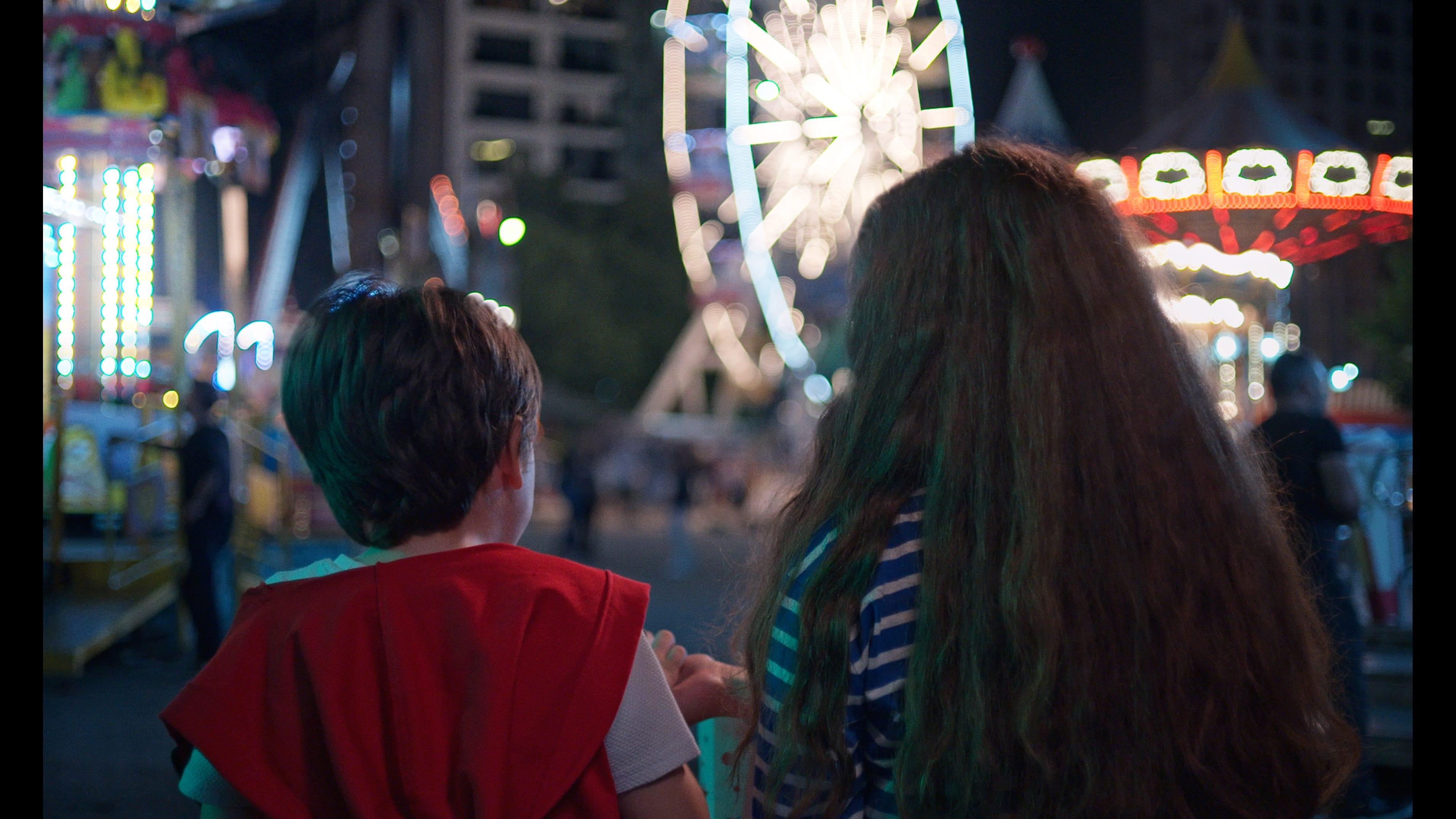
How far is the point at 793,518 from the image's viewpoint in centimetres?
137

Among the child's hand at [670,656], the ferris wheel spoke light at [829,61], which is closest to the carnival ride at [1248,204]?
the ferris wheel spoke light at [829,61]

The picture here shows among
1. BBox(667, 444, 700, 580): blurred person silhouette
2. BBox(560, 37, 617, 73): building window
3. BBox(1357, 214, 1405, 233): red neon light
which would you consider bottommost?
BBox(667, 444, 700, 580): blurred person silhouette

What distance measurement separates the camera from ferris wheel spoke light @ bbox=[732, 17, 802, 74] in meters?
15.1

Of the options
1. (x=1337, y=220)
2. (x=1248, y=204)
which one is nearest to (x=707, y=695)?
(x=1248, y=204)

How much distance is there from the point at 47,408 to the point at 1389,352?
14268 mm

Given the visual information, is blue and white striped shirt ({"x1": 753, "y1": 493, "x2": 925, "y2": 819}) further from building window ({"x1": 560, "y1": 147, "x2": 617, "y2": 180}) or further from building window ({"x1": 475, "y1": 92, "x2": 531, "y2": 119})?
building window ({"x1": 475, "y1": 92, "x2": 531, "y2": 119})

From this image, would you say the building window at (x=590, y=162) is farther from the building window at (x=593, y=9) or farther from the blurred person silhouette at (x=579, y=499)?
the blurred person silhouette at (x=579, y=499)

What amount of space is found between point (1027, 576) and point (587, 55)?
56.0 meters

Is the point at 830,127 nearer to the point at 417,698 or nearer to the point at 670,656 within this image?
the point at 670,656

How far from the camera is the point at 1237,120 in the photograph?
10.5 metres

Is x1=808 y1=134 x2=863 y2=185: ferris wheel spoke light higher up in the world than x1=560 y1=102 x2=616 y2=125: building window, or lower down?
lower down

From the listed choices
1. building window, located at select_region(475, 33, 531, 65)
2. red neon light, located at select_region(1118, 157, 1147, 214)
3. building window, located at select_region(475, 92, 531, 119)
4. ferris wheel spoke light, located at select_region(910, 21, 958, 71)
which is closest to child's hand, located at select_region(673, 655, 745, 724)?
red neon light, located at select_region(1118, 157, 1147, 214)

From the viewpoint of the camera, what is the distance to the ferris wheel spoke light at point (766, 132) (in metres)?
15.3

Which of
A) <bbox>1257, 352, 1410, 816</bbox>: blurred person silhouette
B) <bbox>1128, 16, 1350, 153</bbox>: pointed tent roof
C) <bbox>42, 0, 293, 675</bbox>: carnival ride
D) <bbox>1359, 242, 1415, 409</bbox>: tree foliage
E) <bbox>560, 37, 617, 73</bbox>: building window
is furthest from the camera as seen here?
<bbox>560, 37, 617, 73</bbox>: building window
